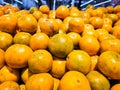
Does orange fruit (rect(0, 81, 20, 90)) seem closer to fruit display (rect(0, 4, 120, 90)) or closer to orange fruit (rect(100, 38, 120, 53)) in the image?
fruit display (rect(0, 4, 120, 90))

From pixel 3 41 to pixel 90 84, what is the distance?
565 millimetres

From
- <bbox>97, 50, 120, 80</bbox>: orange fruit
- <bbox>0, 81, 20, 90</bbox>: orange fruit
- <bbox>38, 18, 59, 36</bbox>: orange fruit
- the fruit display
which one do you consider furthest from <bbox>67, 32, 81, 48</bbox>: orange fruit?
<bbox>0, 81, 20, 90</bbox>: orange fruit

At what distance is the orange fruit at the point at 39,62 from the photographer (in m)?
0.96

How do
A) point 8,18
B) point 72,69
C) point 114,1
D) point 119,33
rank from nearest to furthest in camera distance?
point 72,69, point 8,18, point 119,33, point 114,1

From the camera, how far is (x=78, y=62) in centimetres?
96

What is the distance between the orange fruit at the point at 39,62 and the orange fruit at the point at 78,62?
104 mm

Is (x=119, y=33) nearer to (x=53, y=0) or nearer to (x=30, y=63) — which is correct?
(x=30, y=63)

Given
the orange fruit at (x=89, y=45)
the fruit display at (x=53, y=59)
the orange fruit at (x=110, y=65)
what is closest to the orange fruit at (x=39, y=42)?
the fruit display at (x=53, y=59)

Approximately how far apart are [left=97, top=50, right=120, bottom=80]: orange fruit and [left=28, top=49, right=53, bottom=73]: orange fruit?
0.27 meters

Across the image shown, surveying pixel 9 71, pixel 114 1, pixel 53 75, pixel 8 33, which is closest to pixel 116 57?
pixel 53 75

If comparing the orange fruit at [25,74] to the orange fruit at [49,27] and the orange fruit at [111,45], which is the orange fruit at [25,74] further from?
the orange fruit at [111,45]

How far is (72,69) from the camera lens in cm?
98

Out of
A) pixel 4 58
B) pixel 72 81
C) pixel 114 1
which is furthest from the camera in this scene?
pixel 114 1

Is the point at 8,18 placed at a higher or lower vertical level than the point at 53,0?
higher
